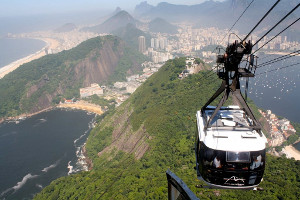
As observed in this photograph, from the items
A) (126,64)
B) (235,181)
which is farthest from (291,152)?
(126,64)

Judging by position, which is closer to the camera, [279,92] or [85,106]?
[85,106]

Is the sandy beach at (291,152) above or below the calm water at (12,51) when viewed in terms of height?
below

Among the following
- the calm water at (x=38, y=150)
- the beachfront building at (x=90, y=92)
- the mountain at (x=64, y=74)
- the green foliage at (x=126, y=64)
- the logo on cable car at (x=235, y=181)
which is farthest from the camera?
the green foliage at (x=126, y=64)

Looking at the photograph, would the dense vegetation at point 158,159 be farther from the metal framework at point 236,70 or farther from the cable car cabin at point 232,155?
the metal framework at point 236,70

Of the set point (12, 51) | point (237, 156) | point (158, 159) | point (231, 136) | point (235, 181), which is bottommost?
point (158, 159)

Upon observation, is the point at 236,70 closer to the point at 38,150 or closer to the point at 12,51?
the point at 38,150

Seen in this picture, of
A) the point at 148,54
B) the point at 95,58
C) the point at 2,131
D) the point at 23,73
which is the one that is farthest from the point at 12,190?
the point at 148,54

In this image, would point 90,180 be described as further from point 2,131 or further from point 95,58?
point 95,58

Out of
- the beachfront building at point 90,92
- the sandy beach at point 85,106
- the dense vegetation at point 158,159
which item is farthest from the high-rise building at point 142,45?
the dense vegetation at point 158,159
